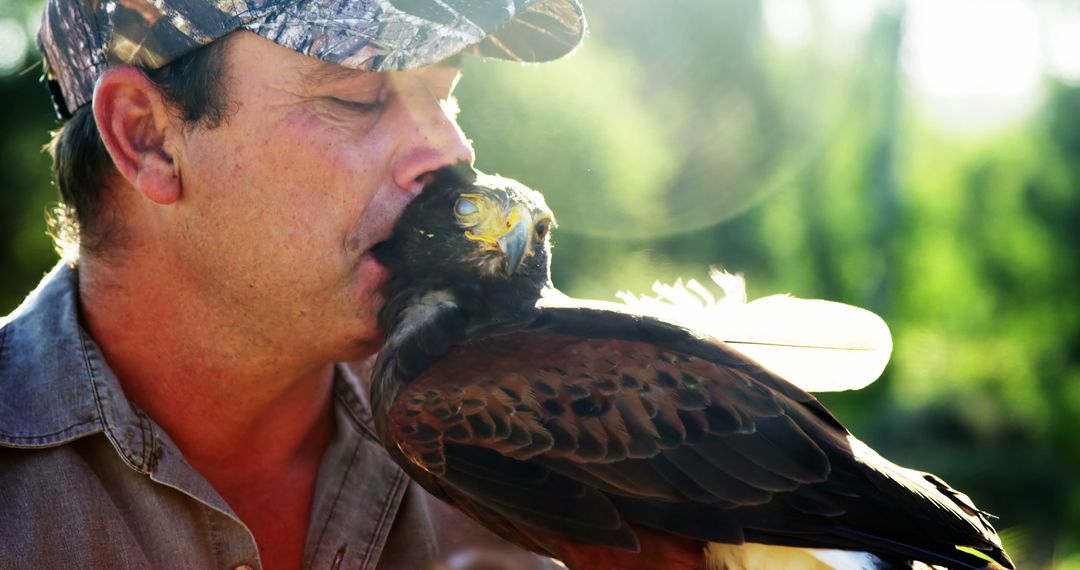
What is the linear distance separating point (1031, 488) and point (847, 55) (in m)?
9.81

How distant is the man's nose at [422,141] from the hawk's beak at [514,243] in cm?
32

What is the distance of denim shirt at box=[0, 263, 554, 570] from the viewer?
306cm

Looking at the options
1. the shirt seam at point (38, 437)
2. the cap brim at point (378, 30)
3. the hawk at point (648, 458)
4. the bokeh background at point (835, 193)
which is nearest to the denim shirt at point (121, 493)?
the shirt seam at point (38, 437)

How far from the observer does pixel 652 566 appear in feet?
9.26

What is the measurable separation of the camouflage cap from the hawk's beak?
2.02 feet

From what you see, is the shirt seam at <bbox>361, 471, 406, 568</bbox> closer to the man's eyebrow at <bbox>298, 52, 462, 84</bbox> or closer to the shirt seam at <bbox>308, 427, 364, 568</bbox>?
the shirt seam at <bbox>308, 427, 364, 568</bbox>

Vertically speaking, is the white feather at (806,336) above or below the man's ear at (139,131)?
above

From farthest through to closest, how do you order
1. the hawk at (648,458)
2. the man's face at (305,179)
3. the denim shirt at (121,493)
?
the man's face at (305,179) → the denim shirt at (121,493) → the hawk at (648,458)

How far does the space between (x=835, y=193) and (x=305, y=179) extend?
72.5 ft

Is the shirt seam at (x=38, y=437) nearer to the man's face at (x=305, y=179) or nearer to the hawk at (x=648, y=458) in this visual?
the man's face at (x=305, y=179)

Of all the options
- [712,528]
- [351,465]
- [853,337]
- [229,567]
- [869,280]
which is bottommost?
[229,567]

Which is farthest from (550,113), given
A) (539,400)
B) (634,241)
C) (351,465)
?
(539,400)

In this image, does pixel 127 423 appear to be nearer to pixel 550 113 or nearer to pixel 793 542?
pixel 793 542

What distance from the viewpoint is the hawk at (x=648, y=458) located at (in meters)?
2.73
